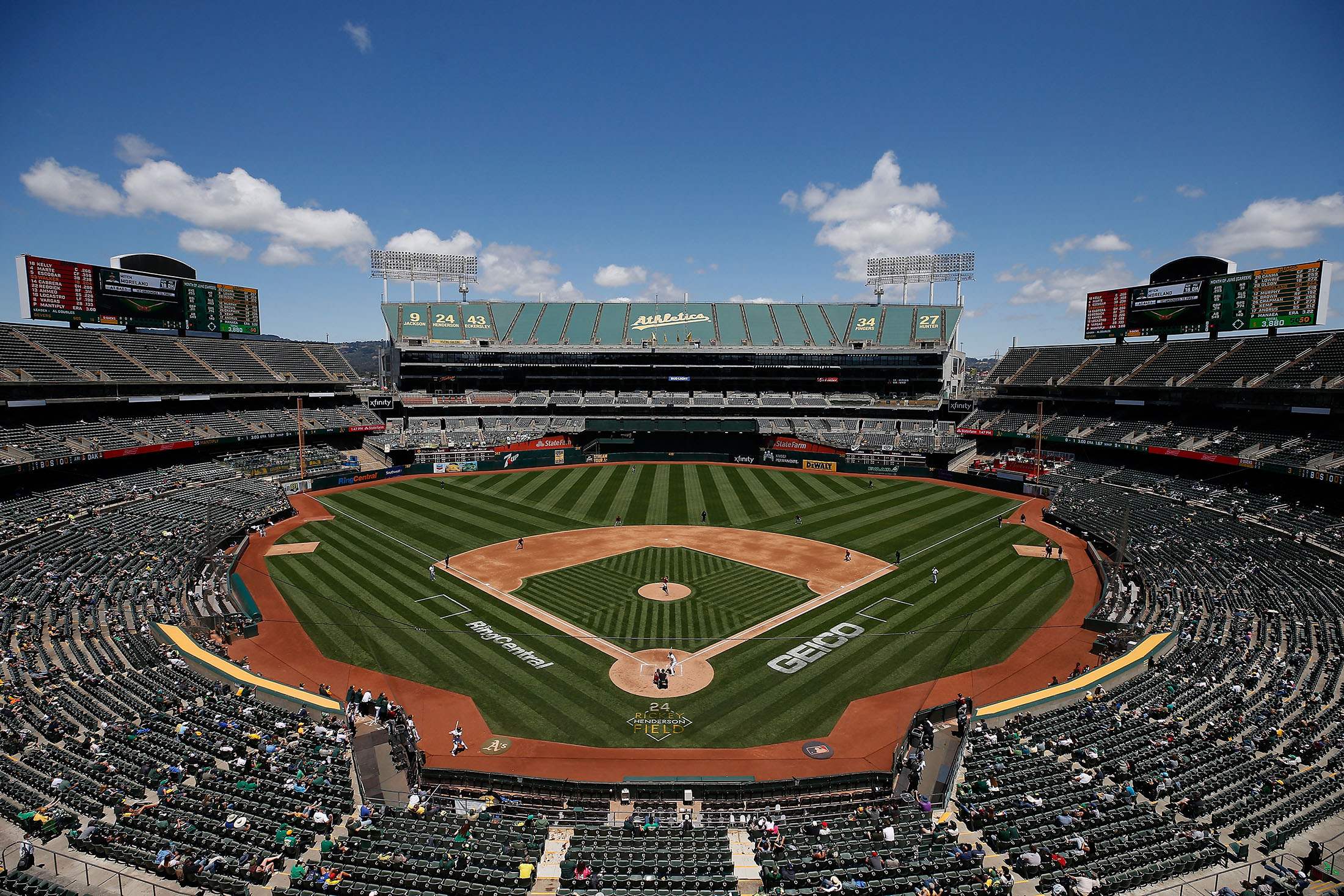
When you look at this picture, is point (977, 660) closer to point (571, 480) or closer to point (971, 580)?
point (971, 580)

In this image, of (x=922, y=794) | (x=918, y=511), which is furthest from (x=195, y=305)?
(x=922, y=794)

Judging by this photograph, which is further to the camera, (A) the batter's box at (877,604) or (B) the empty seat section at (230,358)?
(B) the empty seat section at (230,358)

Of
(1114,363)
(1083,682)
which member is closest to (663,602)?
(1083,682)

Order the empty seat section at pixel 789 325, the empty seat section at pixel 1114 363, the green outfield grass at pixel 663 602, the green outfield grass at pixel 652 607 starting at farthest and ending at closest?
1. the empty seat section at pixel 789 325
2. the empty seat section at pixel 1114 363
3. the green outfield grass at pixel 663 602
4. the green outfield grass at pixel 652 607

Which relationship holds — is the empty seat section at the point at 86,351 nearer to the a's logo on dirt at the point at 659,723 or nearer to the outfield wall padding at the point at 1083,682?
the a's logo on dirt at the point at 659,723

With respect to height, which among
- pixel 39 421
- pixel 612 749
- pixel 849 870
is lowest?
pixel 612 749

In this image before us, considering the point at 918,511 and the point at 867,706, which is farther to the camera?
the point at 918,511

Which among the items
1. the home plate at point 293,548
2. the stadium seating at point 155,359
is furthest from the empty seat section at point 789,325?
the home plate at point 293,548
